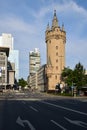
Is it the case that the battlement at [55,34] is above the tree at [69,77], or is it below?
above

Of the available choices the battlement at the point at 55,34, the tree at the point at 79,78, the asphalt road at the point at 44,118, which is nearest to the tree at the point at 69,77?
the tree at the point at 79,78

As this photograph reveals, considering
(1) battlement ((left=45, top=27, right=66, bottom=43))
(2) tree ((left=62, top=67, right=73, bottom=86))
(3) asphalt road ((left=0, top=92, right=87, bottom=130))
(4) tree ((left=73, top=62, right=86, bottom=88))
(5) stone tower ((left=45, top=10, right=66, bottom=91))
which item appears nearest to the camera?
(3) asphalt road ((left=0, top=92, right=87, bottom=130))

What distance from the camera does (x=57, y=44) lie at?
15775 cm

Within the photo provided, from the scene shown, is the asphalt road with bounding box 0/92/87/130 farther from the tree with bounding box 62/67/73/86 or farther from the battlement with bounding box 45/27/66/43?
the battlement with bounding box 45/27/66/43

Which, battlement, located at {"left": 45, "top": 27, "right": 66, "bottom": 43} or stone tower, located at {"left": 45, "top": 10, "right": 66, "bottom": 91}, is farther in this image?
battlement, located at {"left": 45, "top": 27, "right": 66, "bottom": 43}

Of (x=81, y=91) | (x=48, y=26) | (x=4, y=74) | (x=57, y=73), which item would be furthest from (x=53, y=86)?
(x=81, y=91)

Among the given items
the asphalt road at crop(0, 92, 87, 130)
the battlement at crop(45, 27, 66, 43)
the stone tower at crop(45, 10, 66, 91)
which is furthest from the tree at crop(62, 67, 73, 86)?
the asphalt road at crop(0, 92, 87, 130)

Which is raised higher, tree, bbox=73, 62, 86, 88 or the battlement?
the battlement

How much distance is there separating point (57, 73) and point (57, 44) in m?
13.8

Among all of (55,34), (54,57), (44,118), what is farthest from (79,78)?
(44,118)

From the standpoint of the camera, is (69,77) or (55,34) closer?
(69,77)

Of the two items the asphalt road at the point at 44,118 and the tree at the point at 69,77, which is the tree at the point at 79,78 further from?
the asphalt road at the point at 44,118

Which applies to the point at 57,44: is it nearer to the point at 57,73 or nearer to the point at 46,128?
the point at 57,73

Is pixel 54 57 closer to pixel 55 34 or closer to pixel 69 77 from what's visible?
pixel 55 34
